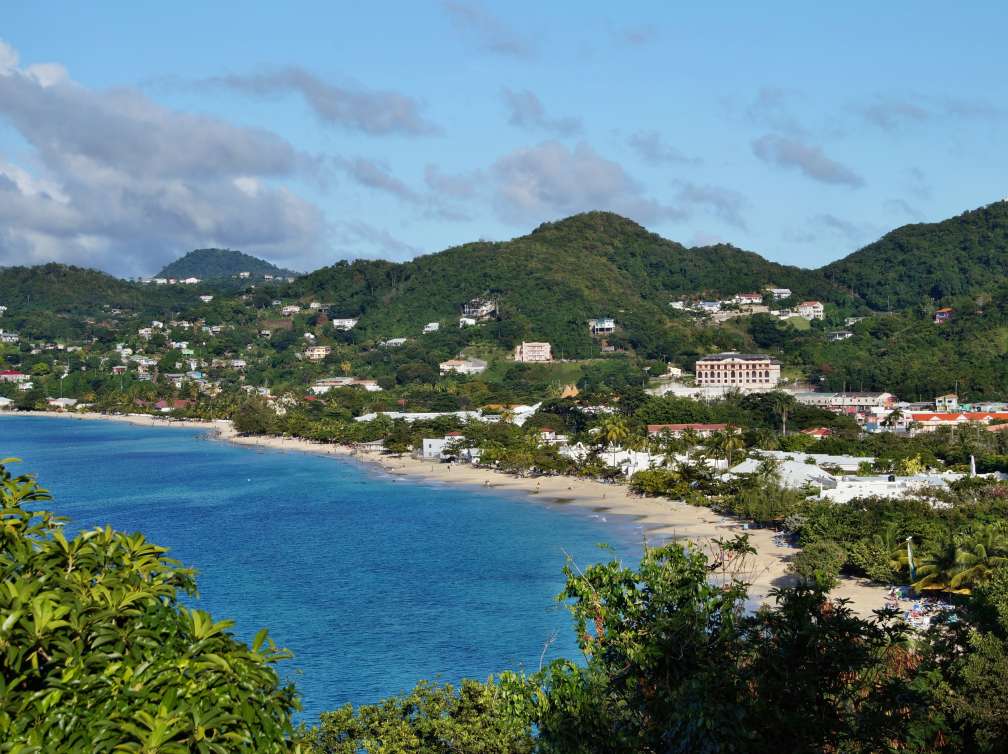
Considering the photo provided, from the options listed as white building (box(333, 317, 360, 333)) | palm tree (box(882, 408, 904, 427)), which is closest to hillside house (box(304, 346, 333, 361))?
white building (box(333, 317, 360, 333))

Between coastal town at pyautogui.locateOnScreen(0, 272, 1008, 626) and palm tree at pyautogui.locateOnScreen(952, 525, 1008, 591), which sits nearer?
palm tree at pyautogui.locateOnScreen(952, 525, 1008, 591)

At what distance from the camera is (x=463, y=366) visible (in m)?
113

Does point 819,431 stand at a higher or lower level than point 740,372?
lower

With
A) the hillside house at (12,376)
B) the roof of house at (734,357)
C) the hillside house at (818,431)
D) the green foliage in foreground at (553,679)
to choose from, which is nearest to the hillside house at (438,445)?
the hillside house at (818,431)

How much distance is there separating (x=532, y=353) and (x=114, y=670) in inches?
4385

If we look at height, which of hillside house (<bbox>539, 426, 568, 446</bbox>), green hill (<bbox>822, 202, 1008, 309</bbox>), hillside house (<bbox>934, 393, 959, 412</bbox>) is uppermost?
green hill (<bbox>822, 202, 1008, 309</bbox>)

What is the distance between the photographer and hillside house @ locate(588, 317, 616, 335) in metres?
128

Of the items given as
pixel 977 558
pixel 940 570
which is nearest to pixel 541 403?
pixel 940 570

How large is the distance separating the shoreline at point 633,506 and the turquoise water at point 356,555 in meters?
1.59

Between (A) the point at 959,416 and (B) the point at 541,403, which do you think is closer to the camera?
(A) the point at 959,416

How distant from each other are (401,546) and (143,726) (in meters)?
31.6

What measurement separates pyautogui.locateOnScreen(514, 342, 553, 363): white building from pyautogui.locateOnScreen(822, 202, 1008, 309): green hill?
60.8m

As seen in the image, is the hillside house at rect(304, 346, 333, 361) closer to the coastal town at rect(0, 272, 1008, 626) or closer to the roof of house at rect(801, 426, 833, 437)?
the coastal town at rect(0, 272, 1008, 626)

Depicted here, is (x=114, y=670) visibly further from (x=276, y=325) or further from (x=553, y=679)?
(x=276, y=325)
